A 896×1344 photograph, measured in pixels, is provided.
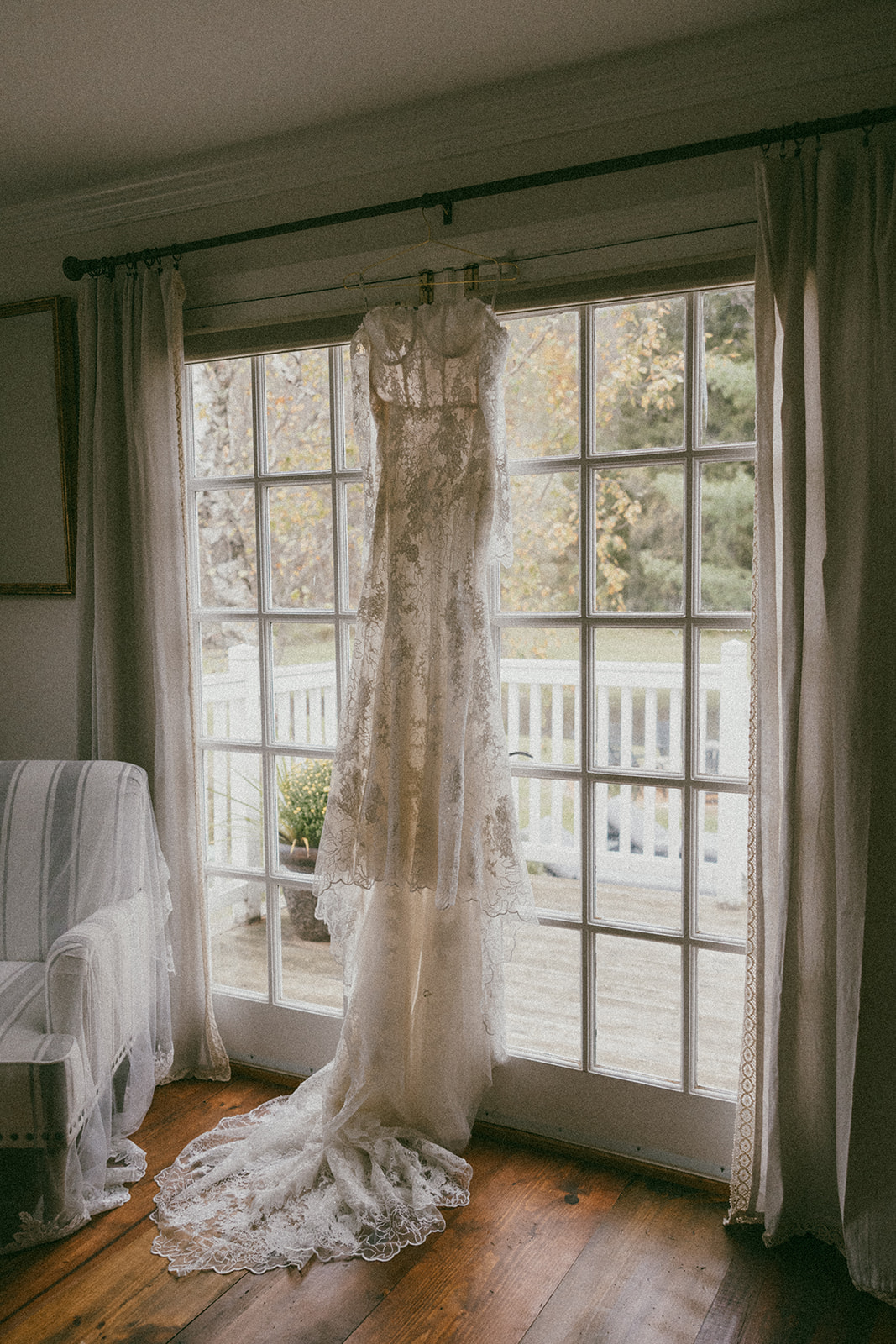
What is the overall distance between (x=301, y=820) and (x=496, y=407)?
4.26ft

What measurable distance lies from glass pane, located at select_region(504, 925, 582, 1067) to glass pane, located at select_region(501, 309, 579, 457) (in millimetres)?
1184

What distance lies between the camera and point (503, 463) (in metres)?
2.10

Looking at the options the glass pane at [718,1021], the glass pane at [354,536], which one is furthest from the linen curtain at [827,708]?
the glass pane at [354,536]

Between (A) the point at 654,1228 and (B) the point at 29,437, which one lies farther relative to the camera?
(B) the point at 29,437

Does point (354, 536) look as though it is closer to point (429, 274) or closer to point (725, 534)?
point (429, 274)

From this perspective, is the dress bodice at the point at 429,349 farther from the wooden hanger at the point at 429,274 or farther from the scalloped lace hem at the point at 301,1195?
the scalloped lace hem at the point at 301,1195

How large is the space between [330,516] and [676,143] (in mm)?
1176

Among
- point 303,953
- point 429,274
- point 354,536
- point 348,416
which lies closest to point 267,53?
point 429,274

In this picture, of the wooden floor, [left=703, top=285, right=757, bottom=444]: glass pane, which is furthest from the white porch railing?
the wooden floor

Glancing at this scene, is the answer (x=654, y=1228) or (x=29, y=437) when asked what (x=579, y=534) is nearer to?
(x=654, y=1228)

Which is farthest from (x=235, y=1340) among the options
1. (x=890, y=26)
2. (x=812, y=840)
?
(x=890, y=26)

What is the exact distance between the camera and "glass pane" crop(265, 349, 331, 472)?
2.51 meters

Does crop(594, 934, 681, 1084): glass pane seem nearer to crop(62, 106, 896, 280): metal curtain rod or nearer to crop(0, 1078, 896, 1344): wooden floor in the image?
crop(0, 1078, 896, 1344): wooden floor

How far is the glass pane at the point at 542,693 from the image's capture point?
2281mm
